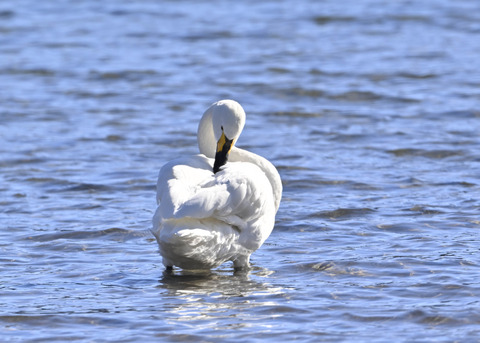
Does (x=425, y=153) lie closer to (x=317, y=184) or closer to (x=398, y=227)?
(x=317, y=184)

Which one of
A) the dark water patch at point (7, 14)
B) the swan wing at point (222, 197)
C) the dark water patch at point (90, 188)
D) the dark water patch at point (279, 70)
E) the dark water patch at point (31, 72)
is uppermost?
the swan wing at point (222, 197)

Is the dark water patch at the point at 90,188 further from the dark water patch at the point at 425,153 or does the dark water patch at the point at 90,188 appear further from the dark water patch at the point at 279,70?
the dark water patch at the point at 279,70

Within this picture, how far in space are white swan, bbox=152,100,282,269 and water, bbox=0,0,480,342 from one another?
0.24m

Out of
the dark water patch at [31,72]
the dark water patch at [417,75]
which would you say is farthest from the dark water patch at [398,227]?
the dark water patch at [31,72]

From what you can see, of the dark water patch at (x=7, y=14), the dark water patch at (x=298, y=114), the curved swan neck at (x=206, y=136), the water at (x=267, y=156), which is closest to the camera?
the water at (x=267, y=156)

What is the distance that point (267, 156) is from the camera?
10.4 meters

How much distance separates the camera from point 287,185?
9266 millimetres

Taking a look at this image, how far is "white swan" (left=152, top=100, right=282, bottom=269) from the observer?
19.7 ft

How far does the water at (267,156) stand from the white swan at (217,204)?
9.6 inches

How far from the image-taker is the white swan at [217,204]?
6.02 meters

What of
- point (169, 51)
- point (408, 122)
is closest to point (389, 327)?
point (408, 122)

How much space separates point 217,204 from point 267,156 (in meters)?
4.29

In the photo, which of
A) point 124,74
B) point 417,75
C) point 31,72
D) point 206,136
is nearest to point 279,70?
point 417,75

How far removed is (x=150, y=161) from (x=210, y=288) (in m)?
4.00
